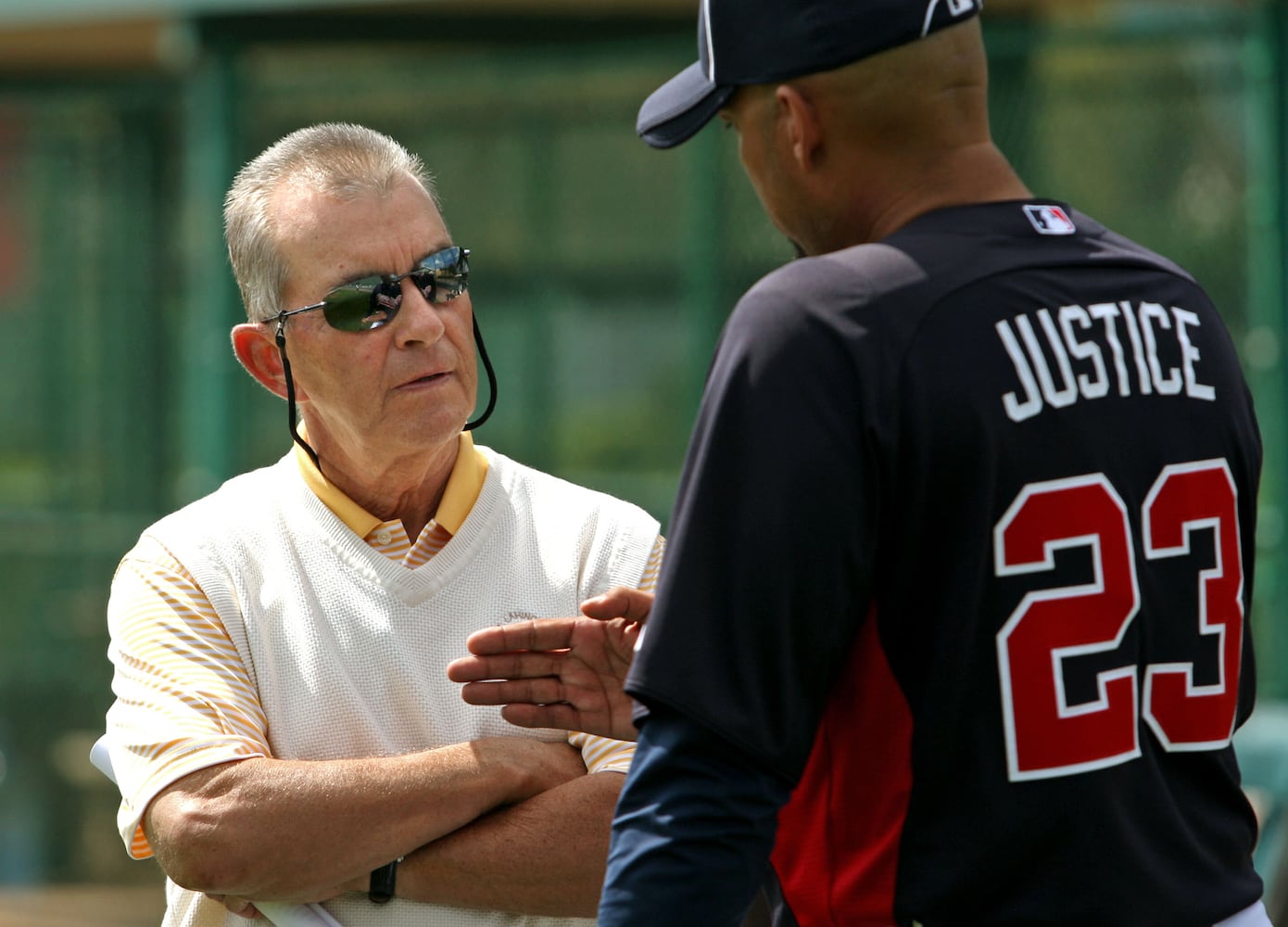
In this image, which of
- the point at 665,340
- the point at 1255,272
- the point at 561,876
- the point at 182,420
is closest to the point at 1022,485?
the point at 561,876

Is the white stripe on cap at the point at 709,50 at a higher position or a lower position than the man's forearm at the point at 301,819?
higher

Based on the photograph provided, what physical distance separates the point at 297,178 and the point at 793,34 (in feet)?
3.16

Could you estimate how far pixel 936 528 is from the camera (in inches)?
65.6

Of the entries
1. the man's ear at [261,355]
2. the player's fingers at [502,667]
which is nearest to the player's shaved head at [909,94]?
the player's fingers at [502,667]

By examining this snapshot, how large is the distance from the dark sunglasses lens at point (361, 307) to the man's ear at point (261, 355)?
0.14 m

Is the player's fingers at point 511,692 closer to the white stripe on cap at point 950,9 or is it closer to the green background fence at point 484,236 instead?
the white stripe on cap at point 950,9

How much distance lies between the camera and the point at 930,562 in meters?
1.68

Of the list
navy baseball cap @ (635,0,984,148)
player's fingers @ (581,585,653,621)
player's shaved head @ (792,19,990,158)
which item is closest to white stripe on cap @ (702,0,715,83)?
navy baseball cap @ (635,0,984,148)

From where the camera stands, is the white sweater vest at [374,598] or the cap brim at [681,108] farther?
the white sweater vest at [374,598]

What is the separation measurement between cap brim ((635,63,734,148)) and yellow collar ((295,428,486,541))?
69 centimetres

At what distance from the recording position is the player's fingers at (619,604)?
2066 mm

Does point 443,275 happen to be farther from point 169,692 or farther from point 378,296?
point 169,692

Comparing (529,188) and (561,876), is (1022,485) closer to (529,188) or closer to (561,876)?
(561,876)

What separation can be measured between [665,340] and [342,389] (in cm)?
403
